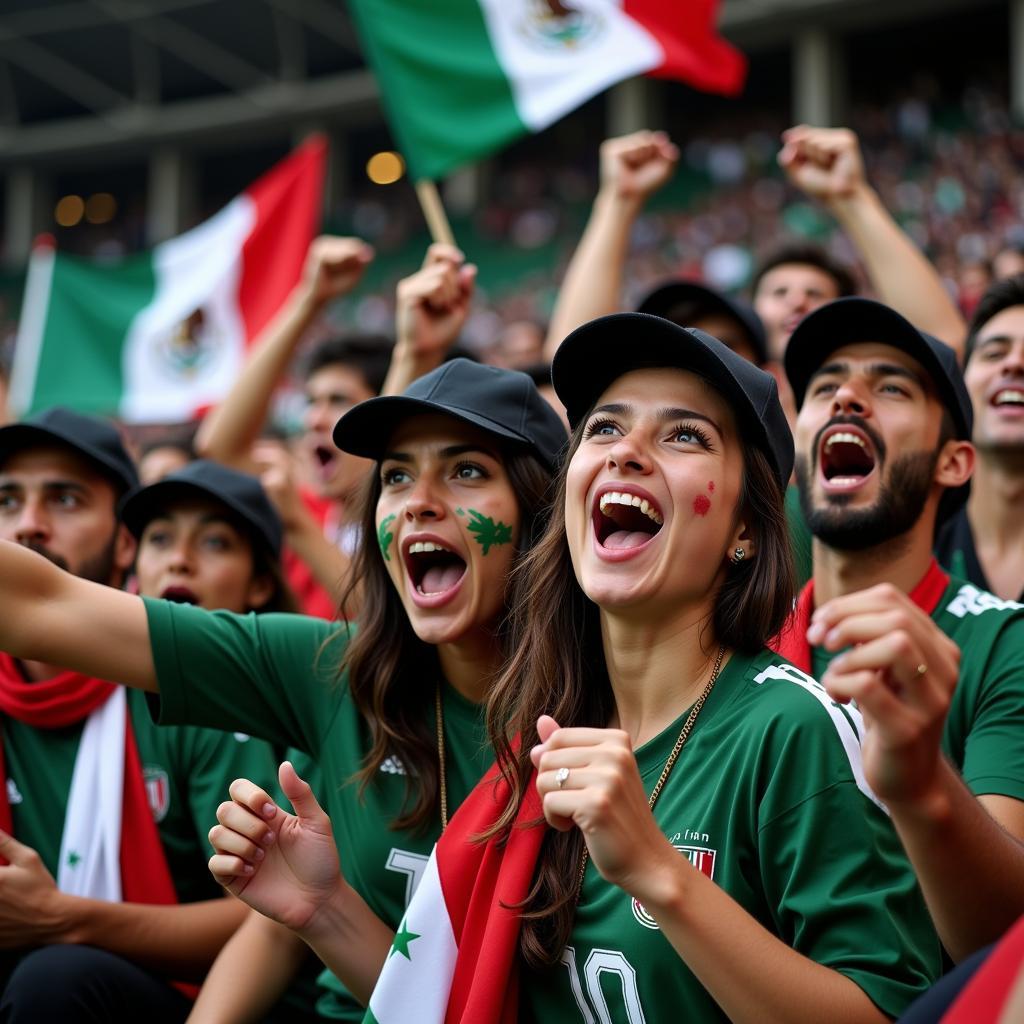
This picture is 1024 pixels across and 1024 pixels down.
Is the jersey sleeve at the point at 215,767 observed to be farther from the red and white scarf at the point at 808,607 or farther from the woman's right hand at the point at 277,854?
the red and white scarf at the point at 808,607

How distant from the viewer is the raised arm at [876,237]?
14.7 ft

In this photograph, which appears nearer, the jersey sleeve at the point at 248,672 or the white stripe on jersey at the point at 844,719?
the white stripe on jersey at the point at 844,719

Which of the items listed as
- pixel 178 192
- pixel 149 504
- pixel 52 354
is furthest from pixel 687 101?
pixel 149 504

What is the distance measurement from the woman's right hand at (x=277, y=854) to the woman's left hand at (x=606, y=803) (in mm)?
701

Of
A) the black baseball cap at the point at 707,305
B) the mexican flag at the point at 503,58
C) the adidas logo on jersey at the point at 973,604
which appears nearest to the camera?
the adidas logo on jersey at the point at 973,604

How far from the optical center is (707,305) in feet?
15.3

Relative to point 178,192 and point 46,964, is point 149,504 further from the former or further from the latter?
point 178,192

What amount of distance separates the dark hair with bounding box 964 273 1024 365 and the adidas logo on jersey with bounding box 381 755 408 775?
2378 mm

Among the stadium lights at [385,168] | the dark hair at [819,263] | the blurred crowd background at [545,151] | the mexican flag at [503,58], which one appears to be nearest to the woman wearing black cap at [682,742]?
the dark hair at [819,263]

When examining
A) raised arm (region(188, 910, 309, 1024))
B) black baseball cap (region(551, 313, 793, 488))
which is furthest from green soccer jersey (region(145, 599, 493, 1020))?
black baseball cap (region(551, 313, 793, 488))

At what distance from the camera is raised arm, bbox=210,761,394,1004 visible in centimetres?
250

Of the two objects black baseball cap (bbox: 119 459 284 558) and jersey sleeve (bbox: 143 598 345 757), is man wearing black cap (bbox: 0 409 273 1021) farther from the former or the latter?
jersey sleeve (bbox: 143 598 345 757)

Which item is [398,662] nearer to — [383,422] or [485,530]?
[485,530]

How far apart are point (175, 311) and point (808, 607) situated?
203 inches
